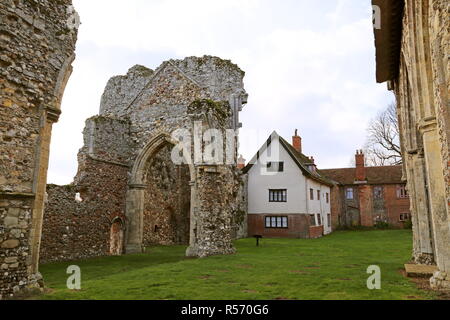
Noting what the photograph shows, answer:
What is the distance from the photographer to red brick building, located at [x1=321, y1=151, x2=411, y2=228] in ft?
114

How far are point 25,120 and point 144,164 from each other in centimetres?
1034

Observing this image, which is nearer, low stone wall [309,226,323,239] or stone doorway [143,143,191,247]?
stone doorway [143,143,191,247]

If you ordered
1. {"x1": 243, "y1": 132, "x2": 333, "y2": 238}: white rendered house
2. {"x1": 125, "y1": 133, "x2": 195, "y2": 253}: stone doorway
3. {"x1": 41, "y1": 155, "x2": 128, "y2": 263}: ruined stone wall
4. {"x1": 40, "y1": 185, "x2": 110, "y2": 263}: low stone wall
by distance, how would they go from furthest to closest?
{"x1": 243, "y1": 132, "x2": 333, "y2": 238}: white rendered house
{"x1": 125, "y1": 133, "x2": 195, "y2": 253}: stone doorway
{"x1": 41, "y1": 155, "x2": 128, "y2": 263}: ruined stone wall
{"x1": 40, "y1": 185, "x2": 110, "y2": 263}: low stone wall

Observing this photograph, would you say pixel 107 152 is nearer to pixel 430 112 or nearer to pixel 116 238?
pixel 116 238

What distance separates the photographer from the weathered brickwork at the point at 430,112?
4.83 meters

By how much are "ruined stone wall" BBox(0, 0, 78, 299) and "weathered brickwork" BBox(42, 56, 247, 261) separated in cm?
707

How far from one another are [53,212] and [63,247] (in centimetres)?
156

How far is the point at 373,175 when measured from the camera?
3675 cm

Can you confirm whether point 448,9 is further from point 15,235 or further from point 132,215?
point 132,215

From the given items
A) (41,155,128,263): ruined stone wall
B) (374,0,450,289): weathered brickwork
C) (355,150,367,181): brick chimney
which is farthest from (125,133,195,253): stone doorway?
(355,150,367,181): brick chimney

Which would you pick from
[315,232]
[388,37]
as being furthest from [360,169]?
Answer: [388,37]

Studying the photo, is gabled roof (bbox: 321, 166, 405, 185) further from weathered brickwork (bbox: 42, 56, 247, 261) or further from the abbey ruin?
weathered brickwork (bbox: 42, 56, 247, 261)

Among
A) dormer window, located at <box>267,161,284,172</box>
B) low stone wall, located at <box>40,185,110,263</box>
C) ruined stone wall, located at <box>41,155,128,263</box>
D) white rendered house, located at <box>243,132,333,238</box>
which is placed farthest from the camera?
dormer window, located at <box>267,161,284,172</box>

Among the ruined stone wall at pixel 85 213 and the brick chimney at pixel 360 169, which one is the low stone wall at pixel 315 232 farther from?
the ruined stone wall at pixel 85 213
